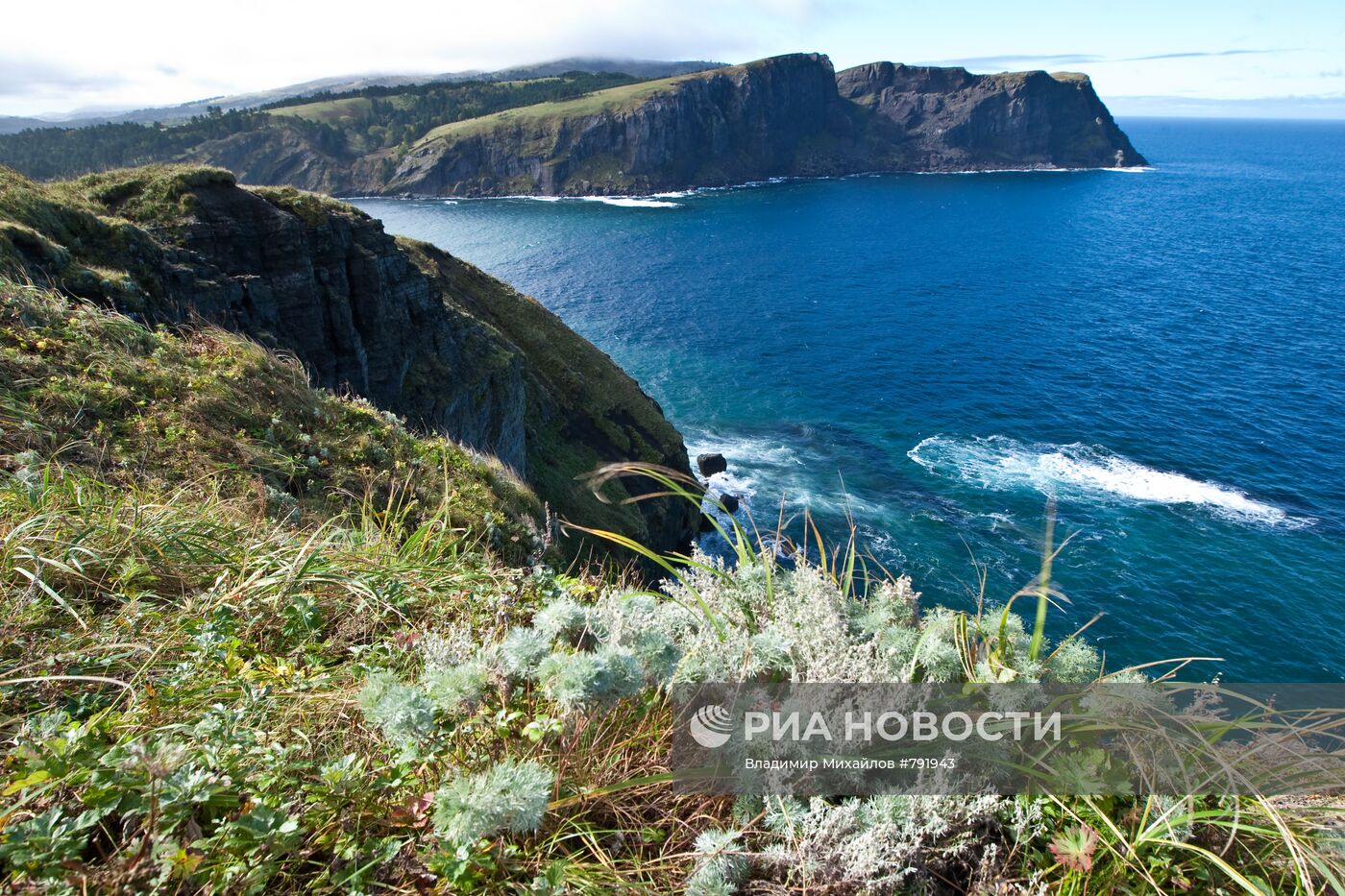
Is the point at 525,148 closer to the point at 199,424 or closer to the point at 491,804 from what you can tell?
the point at 199,424

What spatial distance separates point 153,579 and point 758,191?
177436mm

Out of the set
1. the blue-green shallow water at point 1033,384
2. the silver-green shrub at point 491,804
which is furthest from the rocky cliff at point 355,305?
the silver-green shrub at point 491,804

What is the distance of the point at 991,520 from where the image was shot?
40.7m

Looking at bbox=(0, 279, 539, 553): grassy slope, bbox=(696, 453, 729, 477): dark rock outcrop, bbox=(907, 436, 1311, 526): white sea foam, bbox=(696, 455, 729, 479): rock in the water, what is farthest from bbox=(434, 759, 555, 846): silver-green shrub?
bbox=(907, 436, 1311, 526): white sea foam

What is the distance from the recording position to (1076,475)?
4559 centimetres

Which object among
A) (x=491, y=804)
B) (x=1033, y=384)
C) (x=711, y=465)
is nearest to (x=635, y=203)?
(x=1033, y=384)

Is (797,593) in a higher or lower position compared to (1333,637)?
higher

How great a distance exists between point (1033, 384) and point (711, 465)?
107 feet

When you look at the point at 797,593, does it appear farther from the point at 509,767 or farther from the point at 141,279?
the point at 141,279

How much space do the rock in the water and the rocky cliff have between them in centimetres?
360

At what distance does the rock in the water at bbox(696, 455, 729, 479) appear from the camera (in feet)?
153

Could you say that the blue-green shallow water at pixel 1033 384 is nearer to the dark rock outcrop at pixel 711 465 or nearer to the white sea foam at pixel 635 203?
the dark rock outcrop at pixel 711 465

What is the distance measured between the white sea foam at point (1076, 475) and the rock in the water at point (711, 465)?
13787mm

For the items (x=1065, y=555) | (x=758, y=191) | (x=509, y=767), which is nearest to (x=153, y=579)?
(x=509, y=767)
